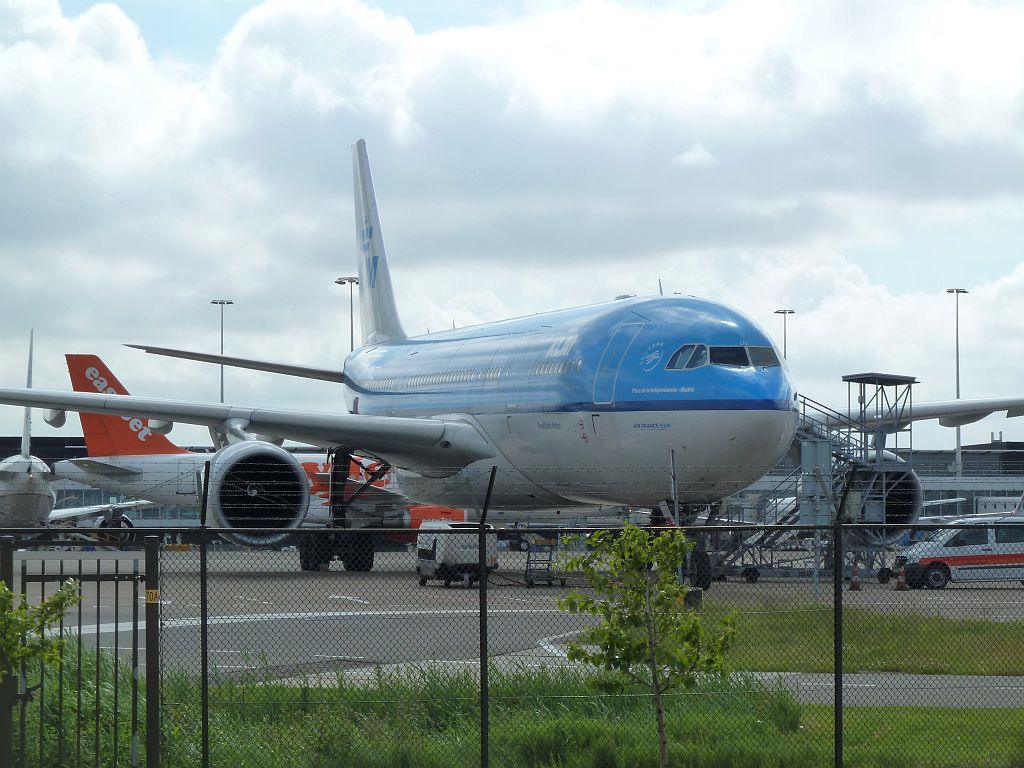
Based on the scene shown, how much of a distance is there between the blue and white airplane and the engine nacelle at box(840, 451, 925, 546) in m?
2.62

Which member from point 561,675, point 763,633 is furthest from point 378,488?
point 561,675

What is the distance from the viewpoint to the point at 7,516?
41250 millimetres

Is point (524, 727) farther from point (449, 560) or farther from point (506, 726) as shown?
point (449, 560)

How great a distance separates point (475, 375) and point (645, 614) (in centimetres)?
1719

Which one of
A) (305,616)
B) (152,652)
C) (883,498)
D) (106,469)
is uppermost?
(106,469)

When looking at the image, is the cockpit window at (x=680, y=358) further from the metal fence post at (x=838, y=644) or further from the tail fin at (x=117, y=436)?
the tail fin at (x=117, y=436)

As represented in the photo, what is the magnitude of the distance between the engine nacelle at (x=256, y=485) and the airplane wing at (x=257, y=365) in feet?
18.5

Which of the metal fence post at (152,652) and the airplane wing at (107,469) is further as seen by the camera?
the airplane wing at (107,469)

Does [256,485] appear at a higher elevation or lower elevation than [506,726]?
higher

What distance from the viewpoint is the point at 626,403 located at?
20938 millimetres

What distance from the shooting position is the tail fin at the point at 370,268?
3634 centimetres

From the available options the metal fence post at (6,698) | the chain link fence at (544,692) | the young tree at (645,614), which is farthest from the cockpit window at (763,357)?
the metal fence post at (6,698)

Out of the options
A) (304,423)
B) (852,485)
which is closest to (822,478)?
(852,485)

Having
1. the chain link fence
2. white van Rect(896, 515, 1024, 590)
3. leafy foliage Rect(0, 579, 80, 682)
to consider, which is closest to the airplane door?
the chain link fence
